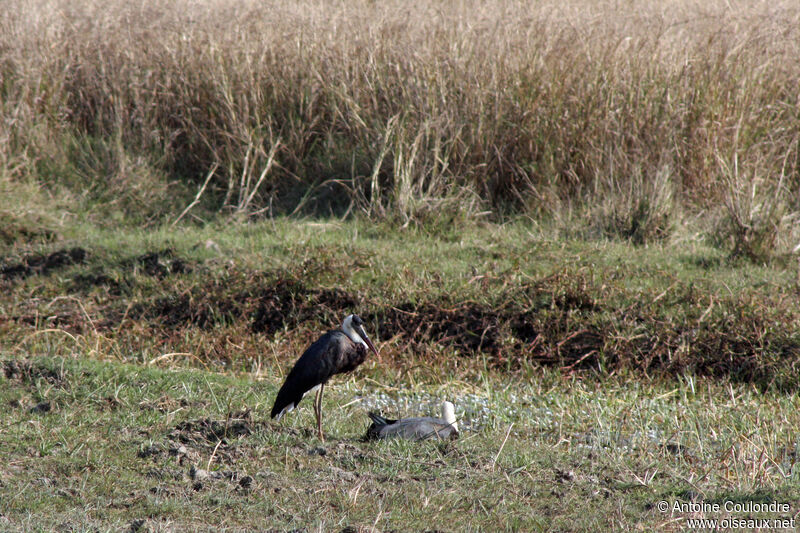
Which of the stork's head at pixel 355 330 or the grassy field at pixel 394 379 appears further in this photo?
the stork's head at pixel 355 330

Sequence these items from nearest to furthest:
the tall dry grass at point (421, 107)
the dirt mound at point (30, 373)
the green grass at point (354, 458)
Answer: the green grass at point (354, 458) → the dirt mound at point (30, 373) → the tall dry grass at point (421, 107)

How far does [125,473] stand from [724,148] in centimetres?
689

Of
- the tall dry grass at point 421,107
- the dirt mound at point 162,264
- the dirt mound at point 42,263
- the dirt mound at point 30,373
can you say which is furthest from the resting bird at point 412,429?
the dirt mound at point 42,263

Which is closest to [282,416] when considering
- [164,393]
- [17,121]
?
[164,393]

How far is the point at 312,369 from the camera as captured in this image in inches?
162

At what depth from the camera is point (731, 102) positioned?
28.0ft

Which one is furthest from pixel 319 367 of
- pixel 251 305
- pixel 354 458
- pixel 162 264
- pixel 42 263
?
pixel 42 263

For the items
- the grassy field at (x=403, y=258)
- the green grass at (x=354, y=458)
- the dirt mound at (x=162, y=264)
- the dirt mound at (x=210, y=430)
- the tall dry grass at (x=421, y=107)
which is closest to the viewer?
the green grass at (x=354, y=458)

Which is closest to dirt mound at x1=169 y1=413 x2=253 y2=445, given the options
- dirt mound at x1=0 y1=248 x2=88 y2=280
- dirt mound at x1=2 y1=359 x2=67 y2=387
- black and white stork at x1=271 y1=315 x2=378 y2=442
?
black and white stork at x1=271 y1=315 x2=378 y2=442

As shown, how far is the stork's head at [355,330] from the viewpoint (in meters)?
4.36

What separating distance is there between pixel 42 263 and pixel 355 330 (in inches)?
168

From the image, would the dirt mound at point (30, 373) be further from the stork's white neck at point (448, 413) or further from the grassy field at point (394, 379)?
the stork's white neck at point (448, 413)

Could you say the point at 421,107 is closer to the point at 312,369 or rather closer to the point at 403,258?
the point at 403,258

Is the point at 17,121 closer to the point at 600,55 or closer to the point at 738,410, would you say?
the point at 600,55
